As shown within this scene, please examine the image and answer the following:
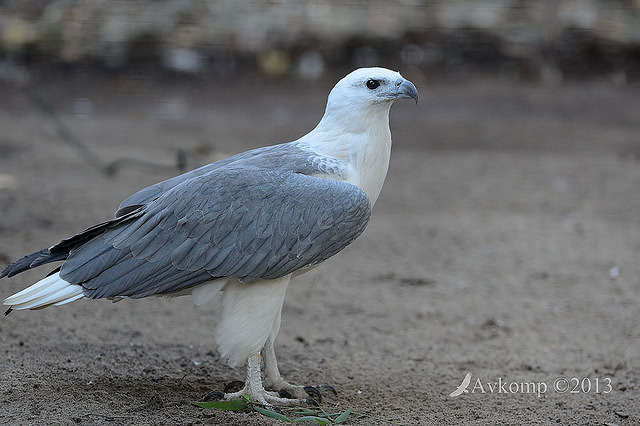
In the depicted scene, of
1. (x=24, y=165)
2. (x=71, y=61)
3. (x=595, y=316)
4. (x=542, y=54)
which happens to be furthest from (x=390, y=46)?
(x=595, y=316)

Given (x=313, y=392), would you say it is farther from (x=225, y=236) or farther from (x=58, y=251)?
(x=58, y=251)

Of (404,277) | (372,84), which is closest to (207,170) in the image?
(372,84)

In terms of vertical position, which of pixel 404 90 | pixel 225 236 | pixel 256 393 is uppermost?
pixel 404 90

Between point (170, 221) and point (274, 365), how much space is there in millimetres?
947

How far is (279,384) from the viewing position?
3910 mm

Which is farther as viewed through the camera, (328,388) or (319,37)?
(319,37)

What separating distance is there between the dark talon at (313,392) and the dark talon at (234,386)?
34cm

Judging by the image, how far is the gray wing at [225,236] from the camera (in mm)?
3492

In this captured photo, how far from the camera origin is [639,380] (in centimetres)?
417

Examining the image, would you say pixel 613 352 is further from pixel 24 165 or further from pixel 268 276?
pixel 24 165

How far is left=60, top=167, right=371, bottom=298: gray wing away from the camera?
349 cm

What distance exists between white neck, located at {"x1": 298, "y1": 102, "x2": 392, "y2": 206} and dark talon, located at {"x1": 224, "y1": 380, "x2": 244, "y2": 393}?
3.83 ft

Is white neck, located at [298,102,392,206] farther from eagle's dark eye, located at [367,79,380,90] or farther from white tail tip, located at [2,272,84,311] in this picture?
white tail tip, located at [2,272,84,311]

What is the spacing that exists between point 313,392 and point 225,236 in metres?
0.93
